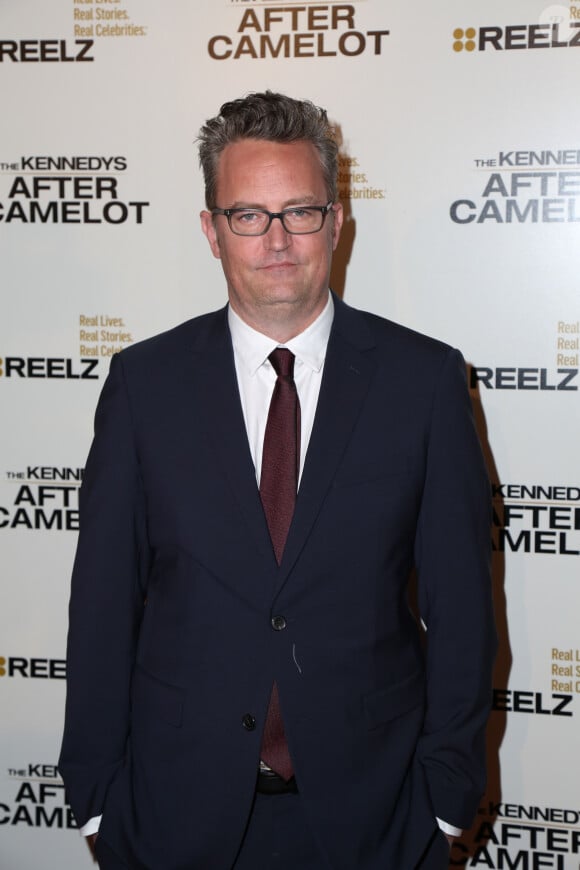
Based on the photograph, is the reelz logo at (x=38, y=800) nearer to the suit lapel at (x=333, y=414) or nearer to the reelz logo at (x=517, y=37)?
the suit lapel at (x=333, y=414)

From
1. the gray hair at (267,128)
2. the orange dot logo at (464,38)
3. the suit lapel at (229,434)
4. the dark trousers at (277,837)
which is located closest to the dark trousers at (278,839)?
the dark trousers at (277,837)

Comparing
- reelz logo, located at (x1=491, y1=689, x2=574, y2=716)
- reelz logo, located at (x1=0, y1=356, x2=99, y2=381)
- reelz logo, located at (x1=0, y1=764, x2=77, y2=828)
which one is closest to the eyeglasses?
reelz logo, located at (x1=0, y1=356, x2=99, y2=381)

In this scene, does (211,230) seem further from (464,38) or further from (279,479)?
(464,38)

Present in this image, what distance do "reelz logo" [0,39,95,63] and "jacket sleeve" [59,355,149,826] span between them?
108 cm

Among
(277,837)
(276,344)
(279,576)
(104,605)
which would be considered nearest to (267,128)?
(276,344)

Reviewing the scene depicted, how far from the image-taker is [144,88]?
2.41m

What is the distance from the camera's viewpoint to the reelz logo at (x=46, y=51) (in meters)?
2.43

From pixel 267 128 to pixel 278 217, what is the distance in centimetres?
17

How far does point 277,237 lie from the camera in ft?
5.49

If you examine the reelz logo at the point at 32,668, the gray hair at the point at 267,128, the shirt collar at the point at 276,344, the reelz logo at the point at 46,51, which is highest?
the reelz logo at the point at 46,51

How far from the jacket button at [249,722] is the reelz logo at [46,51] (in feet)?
5.63

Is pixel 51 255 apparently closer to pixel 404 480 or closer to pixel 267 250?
pixel 267 250

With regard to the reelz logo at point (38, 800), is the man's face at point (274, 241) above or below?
above

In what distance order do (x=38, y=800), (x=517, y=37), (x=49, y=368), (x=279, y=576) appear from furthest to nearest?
(x=38, y=800) → (x=49, y=368) → (x=517, y=37) → (x=279, y=576)
